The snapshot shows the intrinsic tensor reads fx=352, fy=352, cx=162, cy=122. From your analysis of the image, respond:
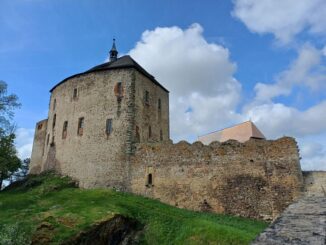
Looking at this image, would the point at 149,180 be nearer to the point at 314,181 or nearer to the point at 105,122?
the point at 105,122

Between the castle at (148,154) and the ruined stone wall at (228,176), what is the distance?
61 millimetres

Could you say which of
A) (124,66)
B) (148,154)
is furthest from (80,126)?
(148,154)

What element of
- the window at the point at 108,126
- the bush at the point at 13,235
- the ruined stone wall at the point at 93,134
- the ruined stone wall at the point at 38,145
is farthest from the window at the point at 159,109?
the bush at the point at 13,235

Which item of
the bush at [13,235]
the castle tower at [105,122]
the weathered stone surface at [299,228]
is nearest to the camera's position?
the weathered stone surface at [299,228]

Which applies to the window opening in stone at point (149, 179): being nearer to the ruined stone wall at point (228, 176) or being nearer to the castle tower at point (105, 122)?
the ruined stone wall at point (228, 176)

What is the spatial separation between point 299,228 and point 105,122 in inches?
1047

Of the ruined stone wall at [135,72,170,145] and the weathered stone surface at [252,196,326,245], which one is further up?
the ruined stone wall at [135,72,170,145]

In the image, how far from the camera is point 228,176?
23.4m

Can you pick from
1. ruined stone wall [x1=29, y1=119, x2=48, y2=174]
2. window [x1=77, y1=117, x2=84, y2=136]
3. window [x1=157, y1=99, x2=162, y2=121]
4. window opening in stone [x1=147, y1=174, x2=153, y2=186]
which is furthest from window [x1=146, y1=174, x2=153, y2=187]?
ruined stone wall [x1=29, y1=119, x2=48, y2=174]

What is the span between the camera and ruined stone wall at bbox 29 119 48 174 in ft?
127

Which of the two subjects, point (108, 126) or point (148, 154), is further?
point (108, 126)

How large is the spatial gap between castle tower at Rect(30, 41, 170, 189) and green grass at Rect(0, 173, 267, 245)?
335 cm

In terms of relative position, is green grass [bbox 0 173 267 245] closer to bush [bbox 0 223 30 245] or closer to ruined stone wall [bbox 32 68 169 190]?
bush [bbox 0 223 30 245]

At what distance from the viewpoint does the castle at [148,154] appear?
22484 millimetres
